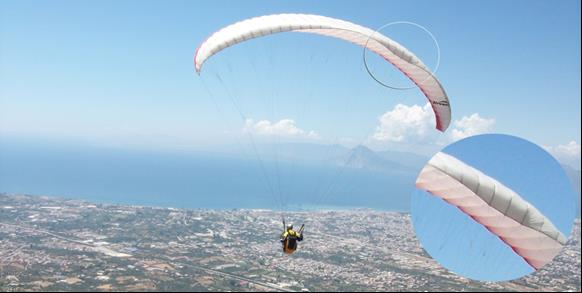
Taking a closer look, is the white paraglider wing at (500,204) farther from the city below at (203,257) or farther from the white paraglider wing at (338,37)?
the city below at (203,257)

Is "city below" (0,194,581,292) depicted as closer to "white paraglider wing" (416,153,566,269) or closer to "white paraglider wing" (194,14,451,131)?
"white paraglider wing" (194,14,451,131)

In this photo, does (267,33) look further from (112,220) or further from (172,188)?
(172,188)

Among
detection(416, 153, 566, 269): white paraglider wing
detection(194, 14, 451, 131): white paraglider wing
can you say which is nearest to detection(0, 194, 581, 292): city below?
detection(194, 14, 451, 131): white paraglider wing

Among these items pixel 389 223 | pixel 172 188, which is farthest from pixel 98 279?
pixel 172 188

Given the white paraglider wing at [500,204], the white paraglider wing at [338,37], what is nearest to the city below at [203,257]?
the white paraglider wing at [338,37]

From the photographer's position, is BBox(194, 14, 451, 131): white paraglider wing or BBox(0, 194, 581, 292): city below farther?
A: BBox(0, 194, 581, 292): city below

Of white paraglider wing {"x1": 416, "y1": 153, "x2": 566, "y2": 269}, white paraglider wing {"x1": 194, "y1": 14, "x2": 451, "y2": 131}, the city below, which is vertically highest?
white paraglider wing {"x1": 194, "y1": 14, "x2": 451, "y2": 131}

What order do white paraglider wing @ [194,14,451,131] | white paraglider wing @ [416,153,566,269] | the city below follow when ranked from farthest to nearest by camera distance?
1. the city below
2. white paraglider wing @ [194,14,451,131]
3. white paraglider wing @ [416,153,566,269]
